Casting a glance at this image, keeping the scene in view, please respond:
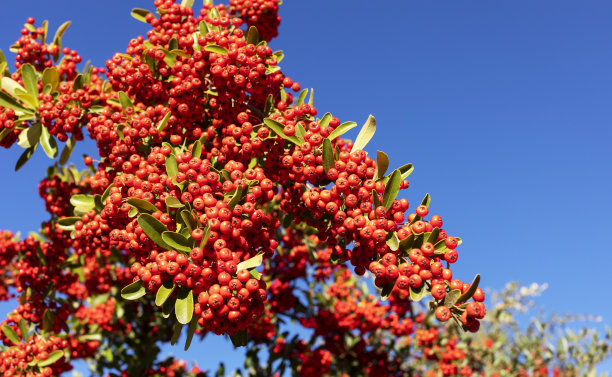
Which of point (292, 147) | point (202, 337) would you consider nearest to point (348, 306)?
point (202, 337)

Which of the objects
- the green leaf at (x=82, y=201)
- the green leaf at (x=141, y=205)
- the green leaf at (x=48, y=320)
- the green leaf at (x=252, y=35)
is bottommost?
the green leaf at (x=48, y=320)

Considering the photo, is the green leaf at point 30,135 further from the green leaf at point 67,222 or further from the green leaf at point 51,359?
the green leaf at point 51,359

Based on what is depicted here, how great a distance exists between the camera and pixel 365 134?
433 centimetres

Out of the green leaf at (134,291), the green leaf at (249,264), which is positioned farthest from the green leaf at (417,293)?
the green leaf at (134,291)

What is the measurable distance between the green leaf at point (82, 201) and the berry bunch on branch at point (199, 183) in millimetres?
12

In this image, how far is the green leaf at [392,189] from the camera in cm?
379

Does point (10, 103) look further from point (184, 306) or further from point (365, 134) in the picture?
point (365, 134)

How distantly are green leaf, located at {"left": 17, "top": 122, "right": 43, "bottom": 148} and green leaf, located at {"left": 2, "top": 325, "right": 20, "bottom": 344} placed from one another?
2482mm

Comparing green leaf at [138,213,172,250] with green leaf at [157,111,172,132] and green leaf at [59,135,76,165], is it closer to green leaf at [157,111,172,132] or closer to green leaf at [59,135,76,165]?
green leaf at [157,111,172,132]

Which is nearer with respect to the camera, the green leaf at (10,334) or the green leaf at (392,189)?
the green leaf at (392,189)

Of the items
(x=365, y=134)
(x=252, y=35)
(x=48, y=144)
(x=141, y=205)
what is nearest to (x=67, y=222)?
(x=48, y=144)

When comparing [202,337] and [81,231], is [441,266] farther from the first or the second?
[202,337]

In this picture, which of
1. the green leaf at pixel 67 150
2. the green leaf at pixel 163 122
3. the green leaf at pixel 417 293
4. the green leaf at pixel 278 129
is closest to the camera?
the green leaf at pixel 417 293

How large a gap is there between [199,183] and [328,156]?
3.81ft
